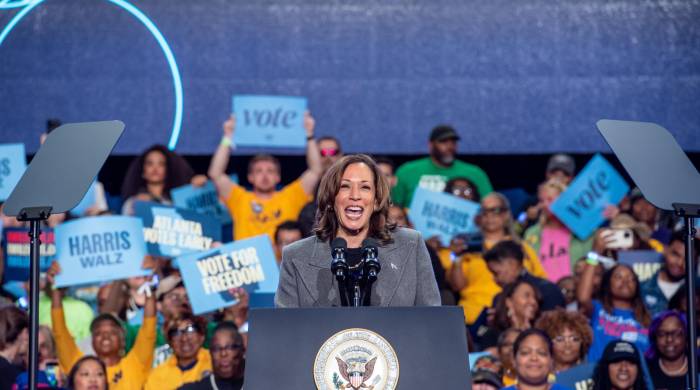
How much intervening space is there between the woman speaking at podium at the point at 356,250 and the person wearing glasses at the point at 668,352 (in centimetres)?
282

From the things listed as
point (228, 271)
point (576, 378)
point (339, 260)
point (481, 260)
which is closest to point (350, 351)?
point (339, 260)

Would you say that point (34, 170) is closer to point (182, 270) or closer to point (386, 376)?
point (386, 376)

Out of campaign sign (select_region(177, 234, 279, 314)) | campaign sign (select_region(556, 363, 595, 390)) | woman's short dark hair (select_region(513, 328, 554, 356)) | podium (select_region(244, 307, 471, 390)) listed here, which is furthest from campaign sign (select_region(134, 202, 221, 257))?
podium (select_region(244, 307, 471, 390))

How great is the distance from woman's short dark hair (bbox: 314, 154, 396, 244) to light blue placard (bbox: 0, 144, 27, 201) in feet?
13.2

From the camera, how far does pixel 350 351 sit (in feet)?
9.50

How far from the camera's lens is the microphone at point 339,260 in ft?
10.0

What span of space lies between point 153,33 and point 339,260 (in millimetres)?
5033

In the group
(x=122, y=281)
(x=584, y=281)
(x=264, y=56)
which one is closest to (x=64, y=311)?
(x=122, y=281)

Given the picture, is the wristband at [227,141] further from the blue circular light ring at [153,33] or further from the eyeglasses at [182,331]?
the eyeglasses at [182,331]

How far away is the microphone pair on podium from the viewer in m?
3.07

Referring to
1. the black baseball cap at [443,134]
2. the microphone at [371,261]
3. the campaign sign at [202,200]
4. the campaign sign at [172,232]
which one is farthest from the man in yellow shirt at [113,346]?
the microphone at [371,261]

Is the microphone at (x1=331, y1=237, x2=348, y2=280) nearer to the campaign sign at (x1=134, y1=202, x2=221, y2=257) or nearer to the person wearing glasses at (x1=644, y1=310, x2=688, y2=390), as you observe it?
the person wearing glasses at (x1=644, y1=310, x2=688, y2=390)

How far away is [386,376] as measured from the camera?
9.52 feet

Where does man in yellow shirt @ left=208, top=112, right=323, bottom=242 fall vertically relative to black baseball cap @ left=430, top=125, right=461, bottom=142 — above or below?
below
